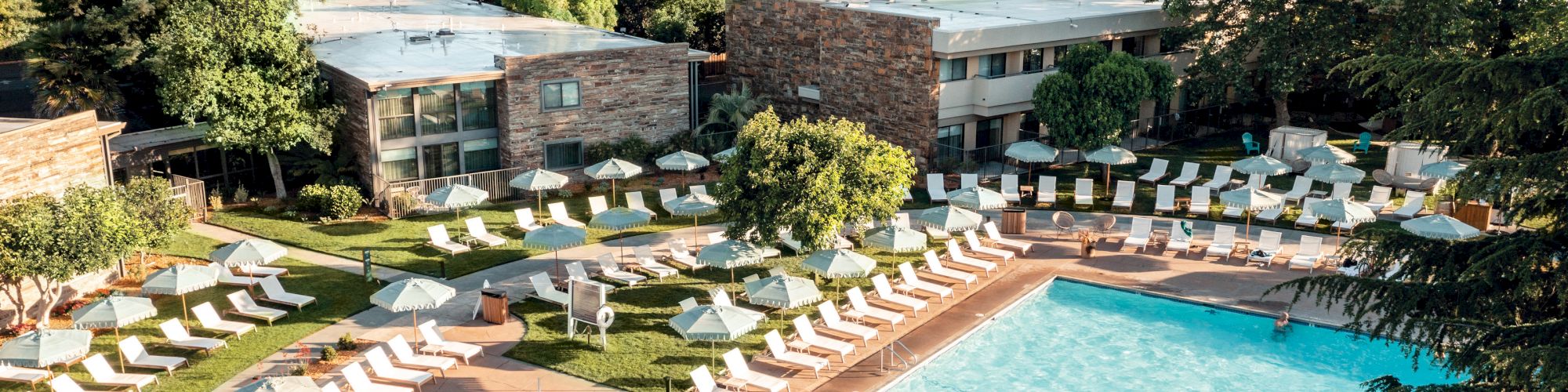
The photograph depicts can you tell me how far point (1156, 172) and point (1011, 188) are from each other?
5063 mm

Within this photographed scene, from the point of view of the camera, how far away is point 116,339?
950 inches

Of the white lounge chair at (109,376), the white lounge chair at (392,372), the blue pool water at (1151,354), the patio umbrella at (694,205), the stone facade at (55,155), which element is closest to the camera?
the white lounge chair at (109,376)

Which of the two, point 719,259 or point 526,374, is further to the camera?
point 719,259

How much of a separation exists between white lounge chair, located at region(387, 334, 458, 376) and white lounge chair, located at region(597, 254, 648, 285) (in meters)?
5.59

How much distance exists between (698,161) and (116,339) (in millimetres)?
15066

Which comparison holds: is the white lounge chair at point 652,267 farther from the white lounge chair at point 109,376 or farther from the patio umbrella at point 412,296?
the white lounge chair at point 109,376

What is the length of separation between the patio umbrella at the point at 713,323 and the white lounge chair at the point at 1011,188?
14293 millimetres

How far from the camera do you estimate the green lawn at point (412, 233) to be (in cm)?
2981

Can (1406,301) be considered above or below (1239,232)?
above

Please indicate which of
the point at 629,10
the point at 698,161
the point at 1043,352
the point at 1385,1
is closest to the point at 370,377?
the point at 1043,352

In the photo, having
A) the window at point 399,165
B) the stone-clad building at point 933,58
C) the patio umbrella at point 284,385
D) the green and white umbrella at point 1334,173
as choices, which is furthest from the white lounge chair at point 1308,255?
the window at point 399,165

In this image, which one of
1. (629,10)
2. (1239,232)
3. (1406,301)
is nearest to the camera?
(1406,301)

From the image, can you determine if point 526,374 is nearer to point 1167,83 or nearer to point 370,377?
point 370,377

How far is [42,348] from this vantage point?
20.8 meters
